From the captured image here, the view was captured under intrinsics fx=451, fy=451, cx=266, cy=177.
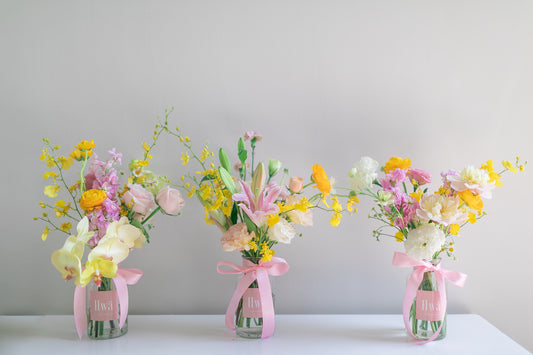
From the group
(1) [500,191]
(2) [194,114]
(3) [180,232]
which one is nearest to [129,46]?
(2) [194,114]

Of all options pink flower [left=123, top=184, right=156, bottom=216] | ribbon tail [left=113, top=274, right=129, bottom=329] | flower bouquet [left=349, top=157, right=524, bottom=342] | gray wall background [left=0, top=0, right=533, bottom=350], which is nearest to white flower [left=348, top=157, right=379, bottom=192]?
flower bouquet [left=349, top=157, right=524, bottom=342]

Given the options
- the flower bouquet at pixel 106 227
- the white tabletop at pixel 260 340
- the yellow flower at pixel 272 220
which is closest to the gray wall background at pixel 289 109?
the white tabletop at pixel 260 340

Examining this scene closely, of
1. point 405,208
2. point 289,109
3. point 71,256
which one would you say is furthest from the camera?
point 289,109

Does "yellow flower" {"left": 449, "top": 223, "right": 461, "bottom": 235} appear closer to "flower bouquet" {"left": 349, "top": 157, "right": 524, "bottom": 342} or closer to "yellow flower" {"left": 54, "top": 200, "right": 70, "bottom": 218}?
"flower bouquet" {"left": 349, "top": 157, "right": 524, "bottom": 342}

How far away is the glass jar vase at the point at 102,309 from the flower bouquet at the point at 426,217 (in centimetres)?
67

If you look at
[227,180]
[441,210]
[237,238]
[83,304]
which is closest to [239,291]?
[237,238]

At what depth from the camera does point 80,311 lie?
3.67ft

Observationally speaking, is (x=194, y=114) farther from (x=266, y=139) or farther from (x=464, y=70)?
(x=464, y=70)

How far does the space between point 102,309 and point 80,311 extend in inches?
2.2

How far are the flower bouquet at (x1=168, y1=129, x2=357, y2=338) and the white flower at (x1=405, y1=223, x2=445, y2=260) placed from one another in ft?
0.54

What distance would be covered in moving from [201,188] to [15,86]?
27.1 inches

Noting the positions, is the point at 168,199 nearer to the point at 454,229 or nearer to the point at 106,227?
the point at 106,227

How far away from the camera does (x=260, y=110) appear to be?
1370 millimetres

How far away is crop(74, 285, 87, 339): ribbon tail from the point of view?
3.64 ft
